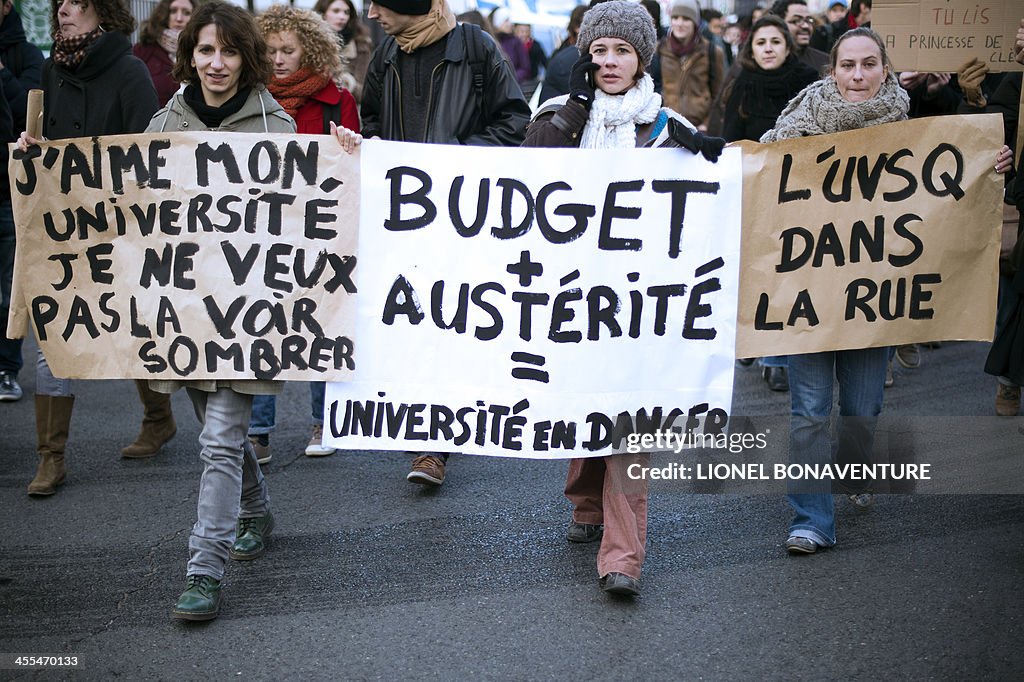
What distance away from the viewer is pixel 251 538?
14.3 ft

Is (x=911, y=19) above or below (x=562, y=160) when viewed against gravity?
above

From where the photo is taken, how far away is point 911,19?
5.41m

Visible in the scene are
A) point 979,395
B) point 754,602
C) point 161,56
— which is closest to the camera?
point 754,602

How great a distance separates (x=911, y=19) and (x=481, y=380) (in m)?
2.94

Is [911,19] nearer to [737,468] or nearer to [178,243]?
[737,468]

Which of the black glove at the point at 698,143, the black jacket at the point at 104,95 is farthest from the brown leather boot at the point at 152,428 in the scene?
the black glove at the point at 698,143

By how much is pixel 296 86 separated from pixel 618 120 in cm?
212

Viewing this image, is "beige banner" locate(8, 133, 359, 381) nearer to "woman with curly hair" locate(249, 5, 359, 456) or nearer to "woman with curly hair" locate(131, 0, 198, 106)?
"woman with curly hair" locate(249, 5, 359, 456)

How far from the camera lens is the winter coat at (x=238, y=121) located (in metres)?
4.00

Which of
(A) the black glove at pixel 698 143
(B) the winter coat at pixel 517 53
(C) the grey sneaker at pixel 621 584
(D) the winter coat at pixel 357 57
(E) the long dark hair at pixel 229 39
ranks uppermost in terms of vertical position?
(B) the winter coat at pixel 517 53

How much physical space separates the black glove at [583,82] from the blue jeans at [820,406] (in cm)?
124

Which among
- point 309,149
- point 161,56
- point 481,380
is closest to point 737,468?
point 481,380

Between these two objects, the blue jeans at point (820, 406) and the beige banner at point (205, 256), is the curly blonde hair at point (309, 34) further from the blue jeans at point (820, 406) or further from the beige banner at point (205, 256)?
the blue jeans at point (820, 406)

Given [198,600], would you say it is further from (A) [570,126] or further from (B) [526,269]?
(A) [570,126]
